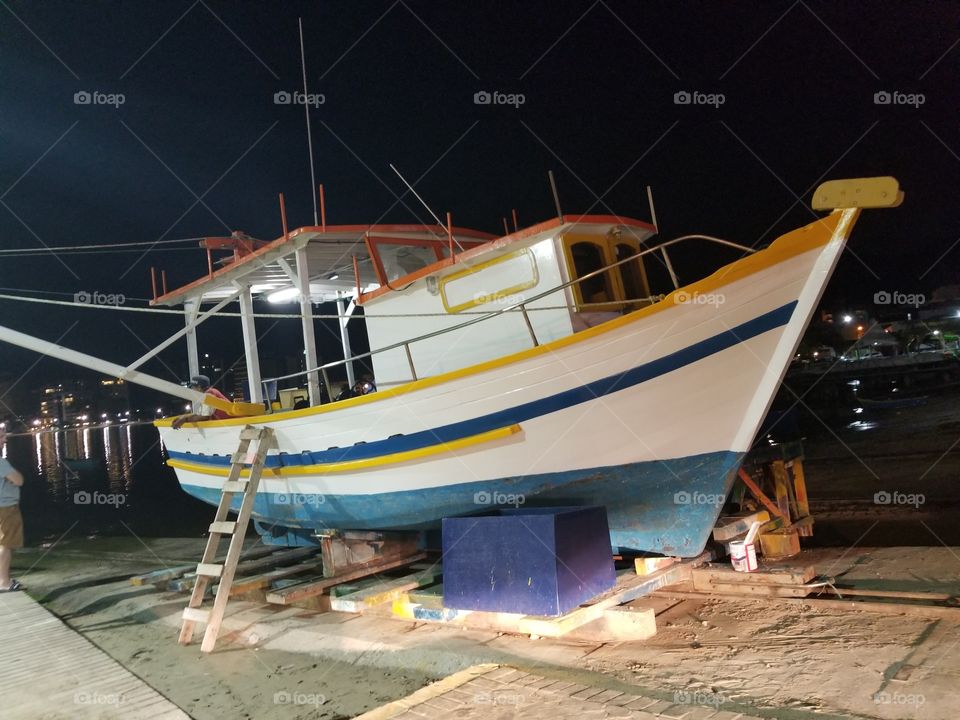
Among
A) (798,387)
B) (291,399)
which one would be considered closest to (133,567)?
(291,399)

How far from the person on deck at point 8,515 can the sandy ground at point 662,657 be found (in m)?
1.92

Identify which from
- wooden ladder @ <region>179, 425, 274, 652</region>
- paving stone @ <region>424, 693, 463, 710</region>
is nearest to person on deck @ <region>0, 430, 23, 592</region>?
Result: wooden ladder @ <region>179, 425, 274, 652</region>

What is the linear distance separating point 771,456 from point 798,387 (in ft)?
105

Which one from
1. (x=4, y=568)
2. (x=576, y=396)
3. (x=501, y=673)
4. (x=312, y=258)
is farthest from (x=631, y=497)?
(x=4, y=568)

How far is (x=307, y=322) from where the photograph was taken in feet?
25.4

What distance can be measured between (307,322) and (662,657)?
5.09m

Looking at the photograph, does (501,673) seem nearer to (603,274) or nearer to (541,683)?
(541,683)

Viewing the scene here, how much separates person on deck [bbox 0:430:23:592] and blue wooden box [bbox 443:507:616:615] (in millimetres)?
6089

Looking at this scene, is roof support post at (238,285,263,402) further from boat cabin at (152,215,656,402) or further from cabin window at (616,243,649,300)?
cabin window at (616,243,649,300)

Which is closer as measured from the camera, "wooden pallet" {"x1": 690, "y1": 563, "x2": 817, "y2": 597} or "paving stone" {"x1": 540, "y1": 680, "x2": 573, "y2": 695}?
"paving stone" {"x1": 540, "y1": 680, "x2": 573, "y2": 695}

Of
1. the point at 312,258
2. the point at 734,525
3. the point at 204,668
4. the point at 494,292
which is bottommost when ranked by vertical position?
the point at 204,668

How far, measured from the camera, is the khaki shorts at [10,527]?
8383 mm

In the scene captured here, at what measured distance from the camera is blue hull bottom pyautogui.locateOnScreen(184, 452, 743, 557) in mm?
5660

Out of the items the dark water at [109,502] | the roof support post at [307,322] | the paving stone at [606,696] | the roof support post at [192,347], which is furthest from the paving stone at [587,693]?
the dark water at [109,502]
